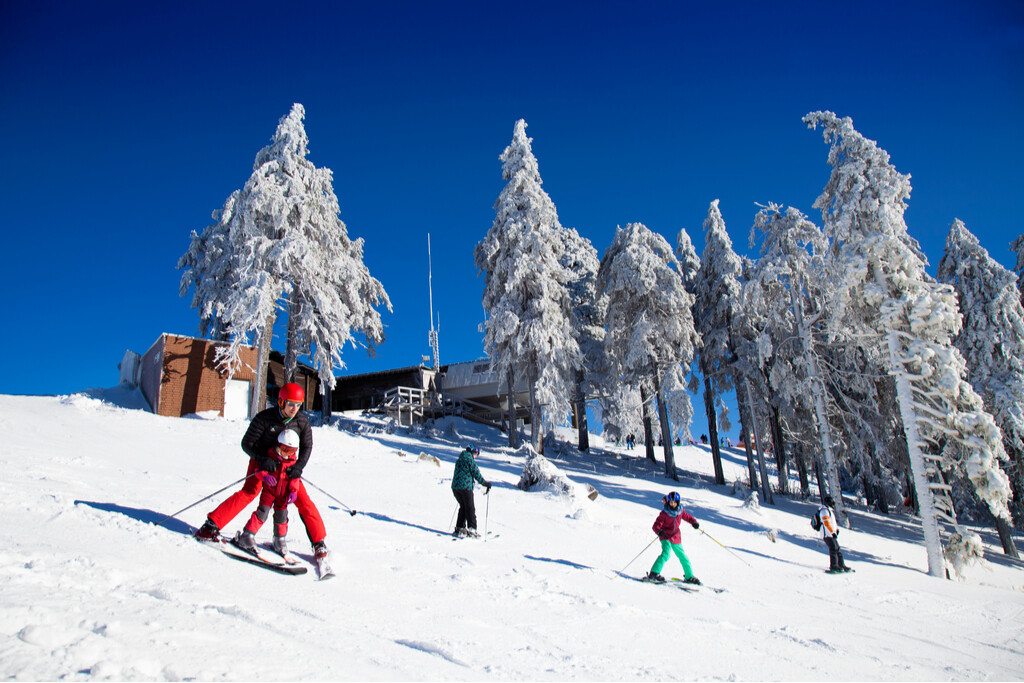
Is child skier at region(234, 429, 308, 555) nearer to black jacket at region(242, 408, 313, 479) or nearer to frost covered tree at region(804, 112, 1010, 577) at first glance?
black jacket at region(242, 408, 313, 479)

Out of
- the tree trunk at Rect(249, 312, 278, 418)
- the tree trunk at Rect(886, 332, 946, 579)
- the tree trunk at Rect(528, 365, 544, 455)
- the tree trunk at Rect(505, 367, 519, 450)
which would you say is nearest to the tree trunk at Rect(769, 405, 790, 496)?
the tree trunk at Rect(886, 332, 946, 579)

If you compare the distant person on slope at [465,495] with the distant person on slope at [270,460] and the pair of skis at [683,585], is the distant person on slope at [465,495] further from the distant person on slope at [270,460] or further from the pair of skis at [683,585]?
the distant person on slope at [270,460]

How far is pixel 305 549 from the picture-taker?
19.4ft

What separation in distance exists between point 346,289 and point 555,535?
17204 mm

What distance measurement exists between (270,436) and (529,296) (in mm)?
18906

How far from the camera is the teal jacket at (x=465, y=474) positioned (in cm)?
865

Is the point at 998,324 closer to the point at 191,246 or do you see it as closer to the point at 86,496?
the point at 86,496

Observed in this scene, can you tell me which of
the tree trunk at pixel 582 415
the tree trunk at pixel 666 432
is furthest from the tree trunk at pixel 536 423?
the tree trunk at pixel 582 415

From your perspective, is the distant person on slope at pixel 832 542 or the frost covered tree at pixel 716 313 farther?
the frost covered tree at pixel 716 313

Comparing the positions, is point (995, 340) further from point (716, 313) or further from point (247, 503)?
point (247, 503)

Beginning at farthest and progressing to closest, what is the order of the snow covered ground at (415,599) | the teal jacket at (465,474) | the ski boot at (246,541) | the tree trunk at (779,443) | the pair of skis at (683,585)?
the tree trunk at (779,443) → the teal jacket at (465,474) → the pair of skis at (683,585) → the ski boot at (246,541) → the snow covered ground at (415,599)

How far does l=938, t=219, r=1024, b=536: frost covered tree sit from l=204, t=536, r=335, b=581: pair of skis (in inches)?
841

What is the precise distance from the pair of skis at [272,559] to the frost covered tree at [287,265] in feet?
49.7

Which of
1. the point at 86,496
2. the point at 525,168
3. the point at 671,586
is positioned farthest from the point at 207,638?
the point at 525,168
